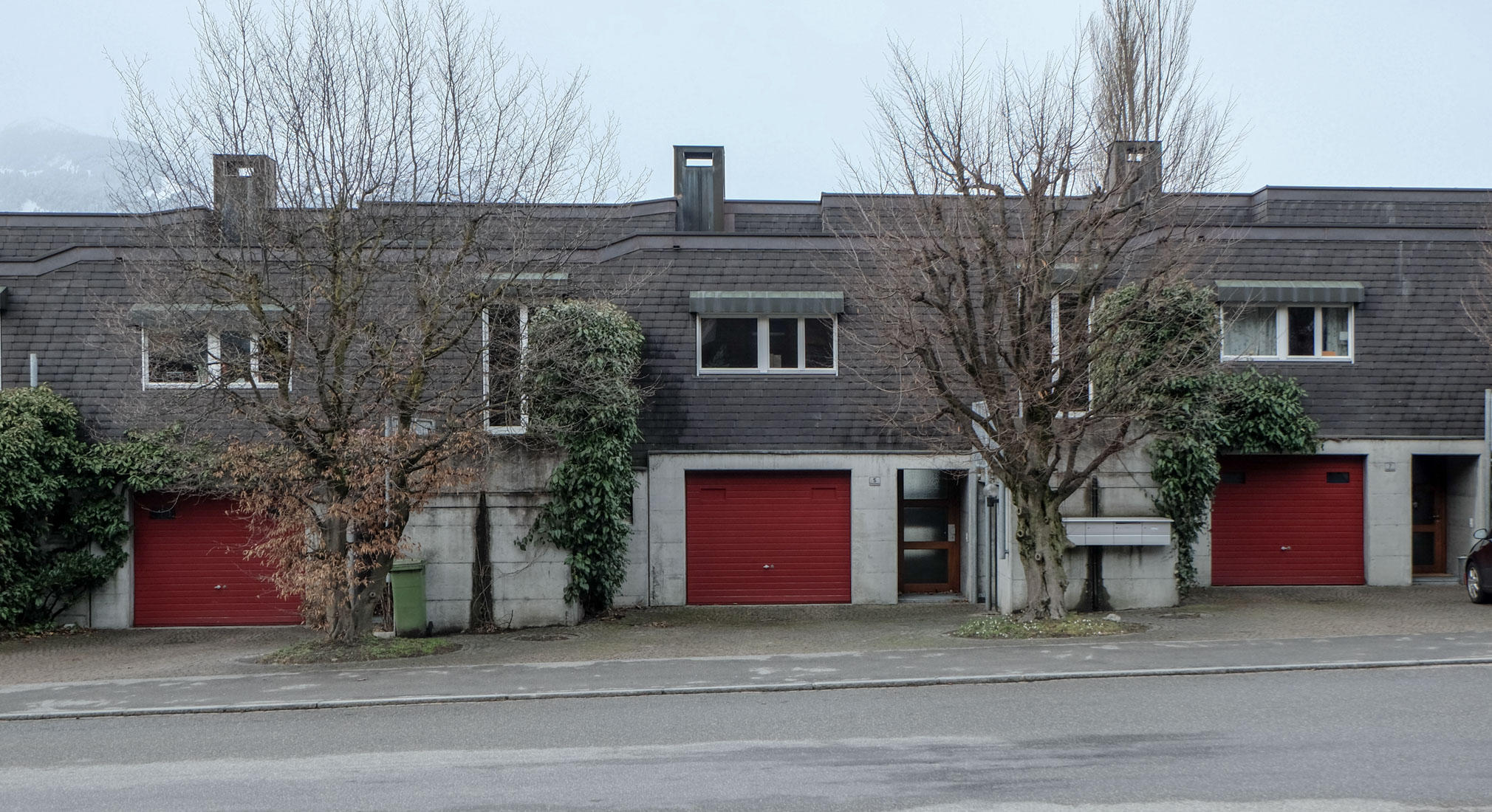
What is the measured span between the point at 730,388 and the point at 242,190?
813 centimetres

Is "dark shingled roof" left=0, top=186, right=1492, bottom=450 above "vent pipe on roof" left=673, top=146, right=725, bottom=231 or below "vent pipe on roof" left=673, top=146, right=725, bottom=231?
below

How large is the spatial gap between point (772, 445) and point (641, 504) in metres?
2.29

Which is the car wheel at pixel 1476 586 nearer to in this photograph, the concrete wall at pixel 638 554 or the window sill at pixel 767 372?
the window sill at pixel 767 372

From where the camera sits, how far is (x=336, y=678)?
13.8 m

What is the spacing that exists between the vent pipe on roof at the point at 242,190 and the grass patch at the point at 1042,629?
9867 millimetres

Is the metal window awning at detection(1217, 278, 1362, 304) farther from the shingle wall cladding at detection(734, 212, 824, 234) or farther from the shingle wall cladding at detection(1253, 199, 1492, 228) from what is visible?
the shingle wall cladding at detection(734, 212, 824, 234)

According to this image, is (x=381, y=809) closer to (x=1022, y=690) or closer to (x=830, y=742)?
(x=830, y=742)

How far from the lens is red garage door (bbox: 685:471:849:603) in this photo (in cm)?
2064

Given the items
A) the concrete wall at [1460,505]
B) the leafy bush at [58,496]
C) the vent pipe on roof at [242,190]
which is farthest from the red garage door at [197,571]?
the concrete wall at [1460,505]

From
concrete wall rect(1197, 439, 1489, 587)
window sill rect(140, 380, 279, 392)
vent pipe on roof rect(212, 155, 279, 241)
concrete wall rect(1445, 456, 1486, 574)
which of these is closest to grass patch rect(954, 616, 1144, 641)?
concrete wall rect(1197, 439, 1489, 587)

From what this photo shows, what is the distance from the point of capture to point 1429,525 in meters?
22.8

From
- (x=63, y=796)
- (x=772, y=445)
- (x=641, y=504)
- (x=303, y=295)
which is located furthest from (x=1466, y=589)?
(x=63, y=796)

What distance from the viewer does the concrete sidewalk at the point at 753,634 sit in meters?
15.2

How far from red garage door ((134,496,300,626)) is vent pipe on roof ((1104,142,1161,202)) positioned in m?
13.8
